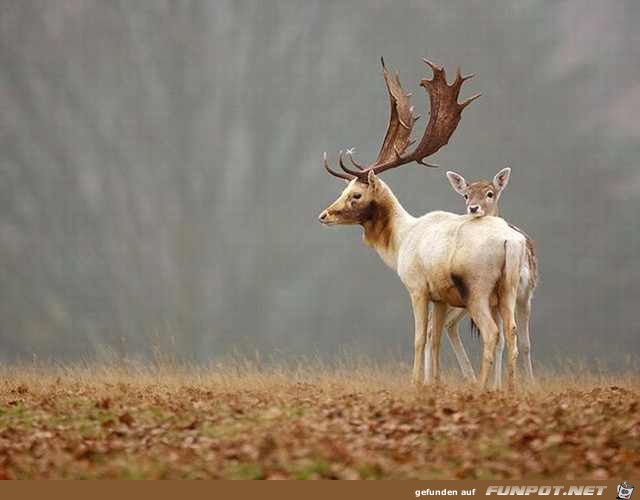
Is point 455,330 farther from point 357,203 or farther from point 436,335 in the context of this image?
point 357,203

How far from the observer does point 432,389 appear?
10.4m

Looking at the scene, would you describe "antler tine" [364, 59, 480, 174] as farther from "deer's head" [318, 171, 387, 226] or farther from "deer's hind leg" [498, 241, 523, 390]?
"deer's hind leg" [498, 241, 523, 390]

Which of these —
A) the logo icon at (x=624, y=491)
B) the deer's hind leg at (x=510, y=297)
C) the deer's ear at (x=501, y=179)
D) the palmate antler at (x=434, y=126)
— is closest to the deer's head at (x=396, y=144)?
the palmate antler at (x=434, y=126)

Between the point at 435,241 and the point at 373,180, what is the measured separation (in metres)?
1.46

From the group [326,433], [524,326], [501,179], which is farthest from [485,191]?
[326,433]

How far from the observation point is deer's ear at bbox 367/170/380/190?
1170cm

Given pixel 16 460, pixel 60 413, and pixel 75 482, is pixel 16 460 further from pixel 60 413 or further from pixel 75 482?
pixel 60 413

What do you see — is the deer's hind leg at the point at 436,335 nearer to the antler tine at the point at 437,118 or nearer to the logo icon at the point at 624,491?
the antler tine at the point at 437,118

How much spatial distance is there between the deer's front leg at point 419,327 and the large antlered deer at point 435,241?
11 millimetres

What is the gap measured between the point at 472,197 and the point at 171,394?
162 inches

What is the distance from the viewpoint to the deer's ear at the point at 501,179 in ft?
36.3

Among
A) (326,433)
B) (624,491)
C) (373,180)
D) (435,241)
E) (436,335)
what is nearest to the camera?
(624,491)

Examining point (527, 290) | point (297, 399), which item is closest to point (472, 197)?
point (527, 290)

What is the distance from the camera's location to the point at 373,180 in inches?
462
